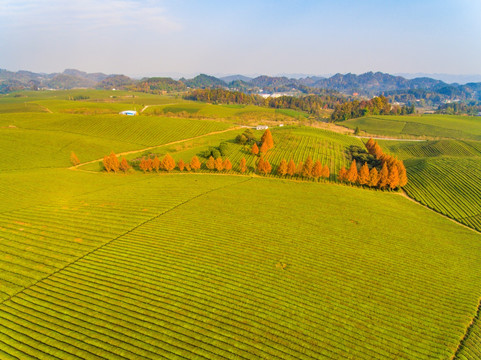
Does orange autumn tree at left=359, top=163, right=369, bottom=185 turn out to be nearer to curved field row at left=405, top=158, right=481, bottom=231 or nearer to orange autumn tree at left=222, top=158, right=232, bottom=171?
curved field row at left=405, top=158, right=481, bottom=231

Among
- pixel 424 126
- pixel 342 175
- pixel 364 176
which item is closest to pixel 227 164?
pixel 342 175

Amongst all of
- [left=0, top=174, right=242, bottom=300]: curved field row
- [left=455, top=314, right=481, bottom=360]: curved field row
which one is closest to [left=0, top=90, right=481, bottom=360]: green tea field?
[left=455, top=314, right=481, bottom=360]: curved field row

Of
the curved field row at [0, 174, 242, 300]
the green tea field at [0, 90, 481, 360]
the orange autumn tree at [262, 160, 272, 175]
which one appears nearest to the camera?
the green tea field at [0, 90, 481, 360]

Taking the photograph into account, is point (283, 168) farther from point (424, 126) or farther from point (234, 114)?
point (424, 126)

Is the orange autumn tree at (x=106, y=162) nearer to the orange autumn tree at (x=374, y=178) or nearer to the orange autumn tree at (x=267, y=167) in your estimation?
the orange autumn tree at (x=267, y=167)

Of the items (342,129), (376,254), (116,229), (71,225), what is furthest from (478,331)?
(342,129)
